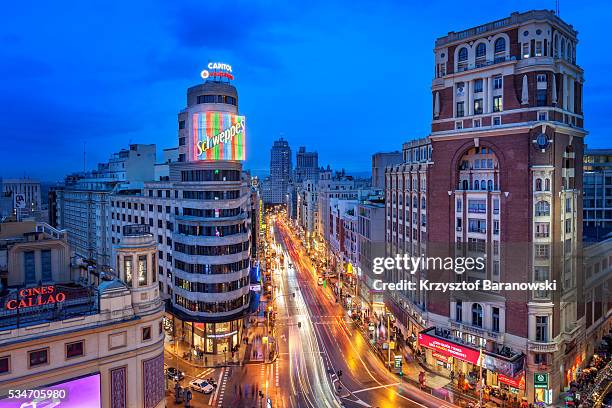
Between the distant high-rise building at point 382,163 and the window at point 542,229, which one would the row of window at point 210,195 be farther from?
Result: the distant high-rise building at point 382,163

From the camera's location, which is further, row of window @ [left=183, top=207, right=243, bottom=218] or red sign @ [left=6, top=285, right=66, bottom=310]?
row of window @ [left=183, top=207, right=243, bottom=218]

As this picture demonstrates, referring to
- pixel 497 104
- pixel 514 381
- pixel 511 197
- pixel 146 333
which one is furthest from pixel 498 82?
pixel 146 333

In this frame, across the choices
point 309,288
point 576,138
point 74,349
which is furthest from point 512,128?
point 309,288

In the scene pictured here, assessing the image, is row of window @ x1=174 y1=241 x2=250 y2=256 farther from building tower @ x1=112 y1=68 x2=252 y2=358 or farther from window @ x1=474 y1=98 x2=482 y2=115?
window @ x1=474 y1=98 x2=482 y2=115

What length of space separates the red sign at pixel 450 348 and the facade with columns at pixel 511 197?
0.29 m

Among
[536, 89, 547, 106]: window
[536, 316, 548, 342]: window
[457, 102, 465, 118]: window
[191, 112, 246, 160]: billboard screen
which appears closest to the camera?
[536, 316, 548, 342]: window

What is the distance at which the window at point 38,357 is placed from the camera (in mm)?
34875

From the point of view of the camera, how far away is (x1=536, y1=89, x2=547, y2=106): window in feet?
177

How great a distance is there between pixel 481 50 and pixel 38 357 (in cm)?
6028

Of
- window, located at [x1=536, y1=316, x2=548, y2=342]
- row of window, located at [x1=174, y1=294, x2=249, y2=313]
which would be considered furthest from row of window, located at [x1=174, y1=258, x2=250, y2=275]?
window, located at [x1=536, y1=316, x2=548, y2=342]

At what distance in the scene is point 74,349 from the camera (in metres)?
37.0

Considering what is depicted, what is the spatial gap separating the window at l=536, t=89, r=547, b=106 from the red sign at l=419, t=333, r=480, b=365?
31.7 metres

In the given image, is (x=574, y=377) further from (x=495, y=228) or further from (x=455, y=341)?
(x=495, y=228)

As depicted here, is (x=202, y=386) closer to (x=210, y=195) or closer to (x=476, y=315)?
(x=210, y=195)
